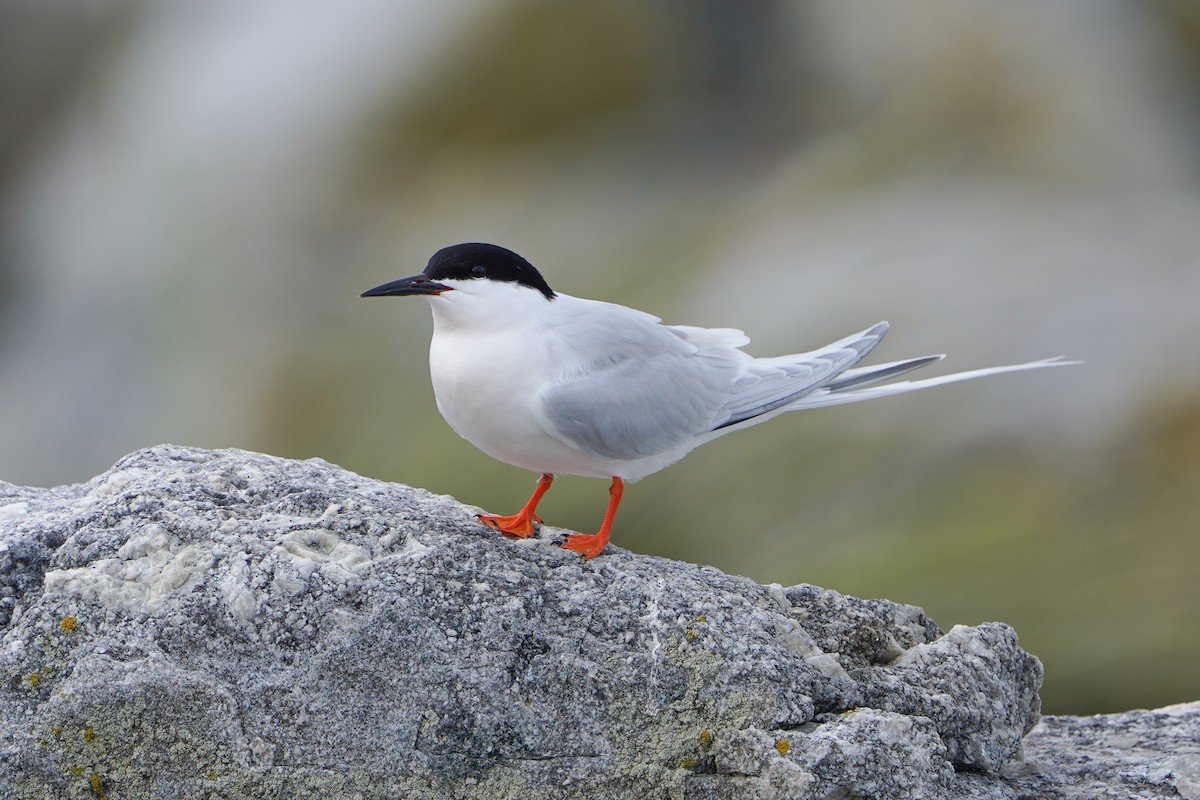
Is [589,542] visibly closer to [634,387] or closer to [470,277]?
[634,387]

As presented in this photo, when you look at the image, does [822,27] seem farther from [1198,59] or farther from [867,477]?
[867,477]

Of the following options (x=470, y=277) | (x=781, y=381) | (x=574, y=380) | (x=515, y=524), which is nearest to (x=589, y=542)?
(x=515, y=524)

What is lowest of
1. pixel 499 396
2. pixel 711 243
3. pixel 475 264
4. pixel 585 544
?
pixel 585 544

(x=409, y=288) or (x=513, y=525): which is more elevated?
(x=409, y=288)

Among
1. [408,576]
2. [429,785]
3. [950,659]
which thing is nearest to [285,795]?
[429,785]

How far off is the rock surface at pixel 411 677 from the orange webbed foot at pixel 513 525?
0.91 ft

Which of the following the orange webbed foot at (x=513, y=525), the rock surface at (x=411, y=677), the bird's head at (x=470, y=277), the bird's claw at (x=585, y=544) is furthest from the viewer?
the bird's head at (x=470, y=277)

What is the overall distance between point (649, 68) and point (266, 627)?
9766 millimetres

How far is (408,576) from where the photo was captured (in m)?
3.43

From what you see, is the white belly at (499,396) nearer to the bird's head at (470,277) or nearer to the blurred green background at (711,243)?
the bird's head at (470,277)

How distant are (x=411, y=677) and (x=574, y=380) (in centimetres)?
121

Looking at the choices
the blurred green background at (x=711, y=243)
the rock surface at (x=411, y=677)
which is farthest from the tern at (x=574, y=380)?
the blurred green background at (x=711, y=243)

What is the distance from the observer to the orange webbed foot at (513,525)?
396 cm

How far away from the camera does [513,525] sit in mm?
4012
